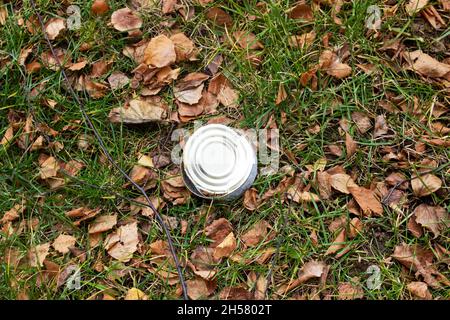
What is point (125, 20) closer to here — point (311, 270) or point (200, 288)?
point (200, 288)

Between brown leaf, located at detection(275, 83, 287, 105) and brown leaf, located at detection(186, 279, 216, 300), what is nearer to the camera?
brown leaf, located at detection(186, 279, 216, 300)

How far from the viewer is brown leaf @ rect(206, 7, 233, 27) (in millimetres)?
2978

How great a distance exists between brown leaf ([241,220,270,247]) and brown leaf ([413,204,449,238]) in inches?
27.6

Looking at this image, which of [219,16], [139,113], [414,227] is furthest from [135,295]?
[219,16]

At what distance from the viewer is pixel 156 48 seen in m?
2.93

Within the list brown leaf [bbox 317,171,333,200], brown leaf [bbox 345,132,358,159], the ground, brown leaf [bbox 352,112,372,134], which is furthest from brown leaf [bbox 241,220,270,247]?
brown leaf [bbox 352,112,372,134]

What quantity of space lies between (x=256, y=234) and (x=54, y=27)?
1462mm

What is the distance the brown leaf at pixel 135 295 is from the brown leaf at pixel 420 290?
120 centimetres

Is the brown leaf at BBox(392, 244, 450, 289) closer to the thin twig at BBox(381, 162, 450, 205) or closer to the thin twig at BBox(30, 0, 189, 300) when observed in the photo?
the thin twig at BBox(381, 162, 450, 205)

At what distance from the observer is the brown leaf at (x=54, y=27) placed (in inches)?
118

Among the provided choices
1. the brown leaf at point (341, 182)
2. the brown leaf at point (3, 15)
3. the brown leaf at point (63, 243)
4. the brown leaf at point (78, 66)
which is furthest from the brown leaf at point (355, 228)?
the brown leaf at point (3, 15)

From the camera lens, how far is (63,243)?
9.13ft

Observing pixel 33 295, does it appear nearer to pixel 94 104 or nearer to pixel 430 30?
pixel 94 104

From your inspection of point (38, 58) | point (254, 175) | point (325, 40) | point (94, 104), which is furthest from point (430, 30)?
point (38, 58)
